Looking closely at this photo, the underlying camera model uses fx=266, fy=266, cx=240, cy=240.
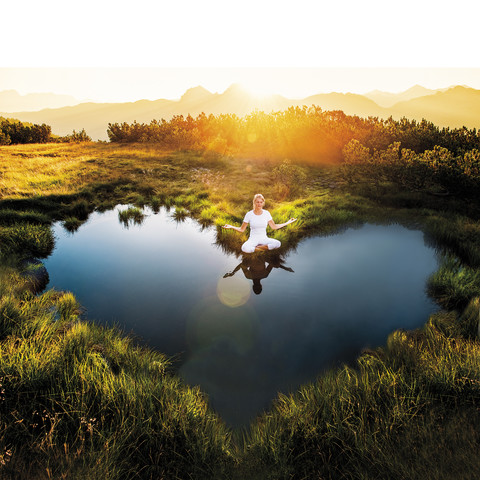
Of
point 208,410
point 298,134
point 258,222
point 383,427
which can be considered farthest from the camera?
point 298,134

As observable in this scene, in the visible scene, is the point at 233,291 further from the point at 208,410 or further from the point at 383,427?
the point at 383,427

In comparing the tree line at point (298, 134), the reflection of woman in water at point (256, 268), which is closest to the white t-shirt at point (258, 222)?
the reflection of woman in water at point (256, 268)

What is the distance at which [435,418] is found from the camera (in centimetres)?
263

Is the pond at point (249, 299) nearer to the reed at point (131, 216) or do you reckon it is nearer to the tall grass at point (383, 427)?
the tall grass at point (383, 427)

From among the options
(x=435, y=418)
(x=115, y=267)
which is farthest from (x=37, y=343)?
(x=435, y=418)

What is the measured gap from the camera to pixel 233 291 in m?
5.94

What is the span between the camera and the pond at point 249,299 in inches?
162

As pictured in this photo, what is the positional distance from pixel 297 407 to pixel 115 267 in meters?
5.60

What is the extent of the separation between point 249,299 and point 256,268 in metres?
1.23

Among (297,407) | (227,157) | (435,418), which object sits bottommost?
(297,407)

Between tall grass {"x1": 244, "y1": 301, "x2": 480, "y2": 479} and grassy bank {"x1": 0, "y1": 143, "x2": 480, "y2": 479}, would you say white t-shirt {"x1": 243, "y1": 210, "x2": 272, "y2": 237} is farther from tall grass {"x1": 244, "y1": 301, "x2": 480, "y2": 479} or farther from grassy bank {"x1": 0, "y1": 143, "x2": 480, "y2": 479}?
tall grass {"x1": 244, "y1": 301, "x2": 480, "y2": 479}

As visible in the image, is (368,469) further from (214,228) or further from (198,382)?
(214,228)

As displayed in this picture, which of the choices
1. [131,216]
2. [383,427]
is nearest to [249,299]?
[383,427]

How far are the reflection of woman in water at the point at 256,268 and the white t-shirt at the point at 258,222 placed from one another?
2.27 feet
